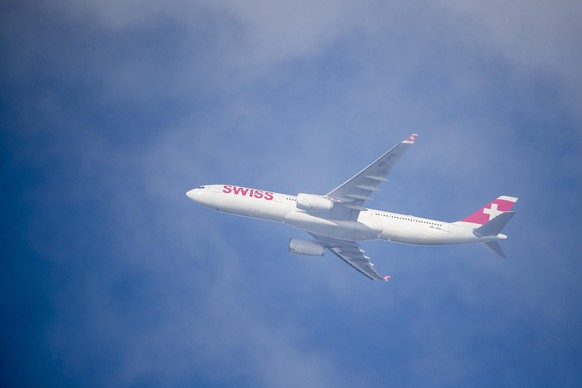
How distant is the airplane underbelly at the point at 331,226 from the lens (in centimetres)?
5031

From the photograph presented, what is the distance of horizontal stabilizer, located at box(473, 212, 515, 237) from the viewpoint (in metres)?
48.3

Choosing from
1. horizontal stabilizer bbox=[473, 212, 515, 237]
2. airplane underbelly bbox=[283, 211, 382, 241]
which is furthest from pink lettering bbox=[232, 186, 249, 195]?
horizontal stabilizer bbox=[473, 212, 515, 237]

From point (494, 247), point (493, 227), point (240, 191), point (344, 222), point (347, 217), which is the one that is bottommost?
point (494, 247)

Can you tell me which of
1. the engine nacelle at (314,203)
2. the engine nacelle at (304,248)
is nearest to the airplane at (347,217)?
the engine nacelle at (314,203)

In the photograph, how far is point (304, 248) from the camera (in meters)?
55.8

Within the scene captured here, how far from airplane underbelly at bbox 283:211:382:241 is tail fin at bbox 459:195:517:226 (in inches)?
451

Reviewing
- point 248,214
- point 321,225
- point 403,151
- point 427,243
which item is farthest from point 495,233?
point 248,214

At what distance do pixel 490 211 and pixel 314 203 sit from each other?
20596 mm

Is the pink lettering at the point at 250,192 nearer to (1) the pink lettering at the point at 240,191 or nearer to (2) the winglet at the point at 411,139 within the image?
(1) the pink lettering at the point at 240,191

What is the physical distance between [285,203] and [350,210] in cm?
661

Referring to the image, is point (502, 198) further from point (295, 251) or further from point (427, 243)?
point (295, 251)

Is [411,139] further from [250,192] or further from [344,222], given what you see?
[250,192]

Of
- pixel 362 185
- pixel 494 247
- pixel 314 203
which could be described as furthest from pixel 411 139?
pixel 494 247

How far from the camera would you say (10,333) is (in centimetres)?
6894
